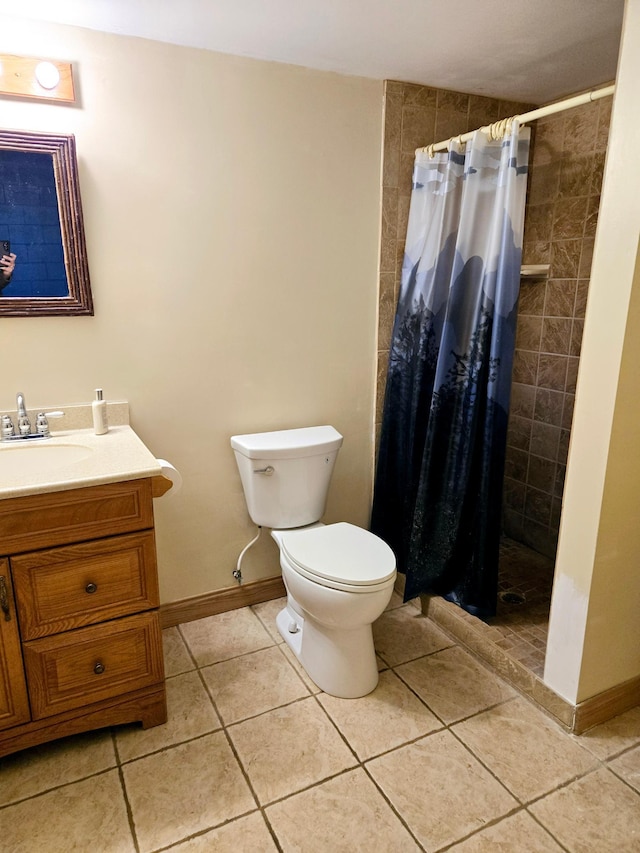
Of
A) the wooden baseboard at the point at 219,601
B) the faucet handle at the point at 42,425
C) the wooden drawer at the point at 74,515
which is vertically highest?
the faucet handle at the point at 42,425

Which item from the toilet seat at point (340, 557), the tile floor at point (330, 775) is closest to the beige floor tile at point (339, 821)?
the tile floor at point (330, 775)

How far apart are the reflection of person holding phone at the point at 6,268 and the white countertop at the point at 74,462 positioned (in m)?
0.51

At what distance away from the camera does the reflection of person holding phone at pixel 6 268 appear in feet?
5.90

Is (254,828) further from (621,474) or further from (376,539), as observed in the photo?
(621,474)

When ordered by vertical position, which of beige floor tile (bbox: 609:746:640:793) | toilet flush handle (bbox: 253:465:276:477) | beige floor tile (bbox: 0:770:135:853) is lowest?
beige floor tile (bbox: 0:770:135:853)

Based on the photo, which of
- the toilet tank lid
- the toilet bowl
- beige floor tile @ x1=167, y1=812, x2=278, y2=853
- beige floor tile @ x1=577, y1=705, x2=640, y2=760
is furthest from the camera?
the toilet tank lid

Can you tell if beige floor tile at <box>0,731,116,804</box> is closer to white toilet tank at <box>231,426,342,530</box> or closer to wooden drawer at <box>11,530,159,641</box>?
wooden drawer at <box>11,530,159,641</box>

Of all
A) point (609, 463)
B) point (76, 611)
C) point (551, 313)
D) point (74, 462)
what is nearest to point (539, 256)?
point (551, 313)

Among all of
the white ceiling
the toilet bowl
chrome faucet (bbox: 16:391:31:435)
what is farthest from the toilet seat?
the white ceiling

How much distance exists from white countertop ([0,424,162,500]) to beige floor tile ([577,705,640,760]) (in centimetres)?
156

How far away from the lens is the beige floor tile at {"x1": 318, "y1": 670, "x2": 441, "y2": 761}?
1.77 m

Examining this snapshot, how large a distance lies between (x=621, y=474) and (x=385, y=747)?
1.08 metres

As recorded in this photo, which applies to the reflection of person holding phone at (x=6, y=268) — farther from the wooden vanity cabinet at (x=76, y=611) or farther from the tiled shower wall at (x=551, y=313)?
the tiled shower wall at (x=551, y=313)

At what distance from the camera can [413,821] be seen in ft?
4.95
